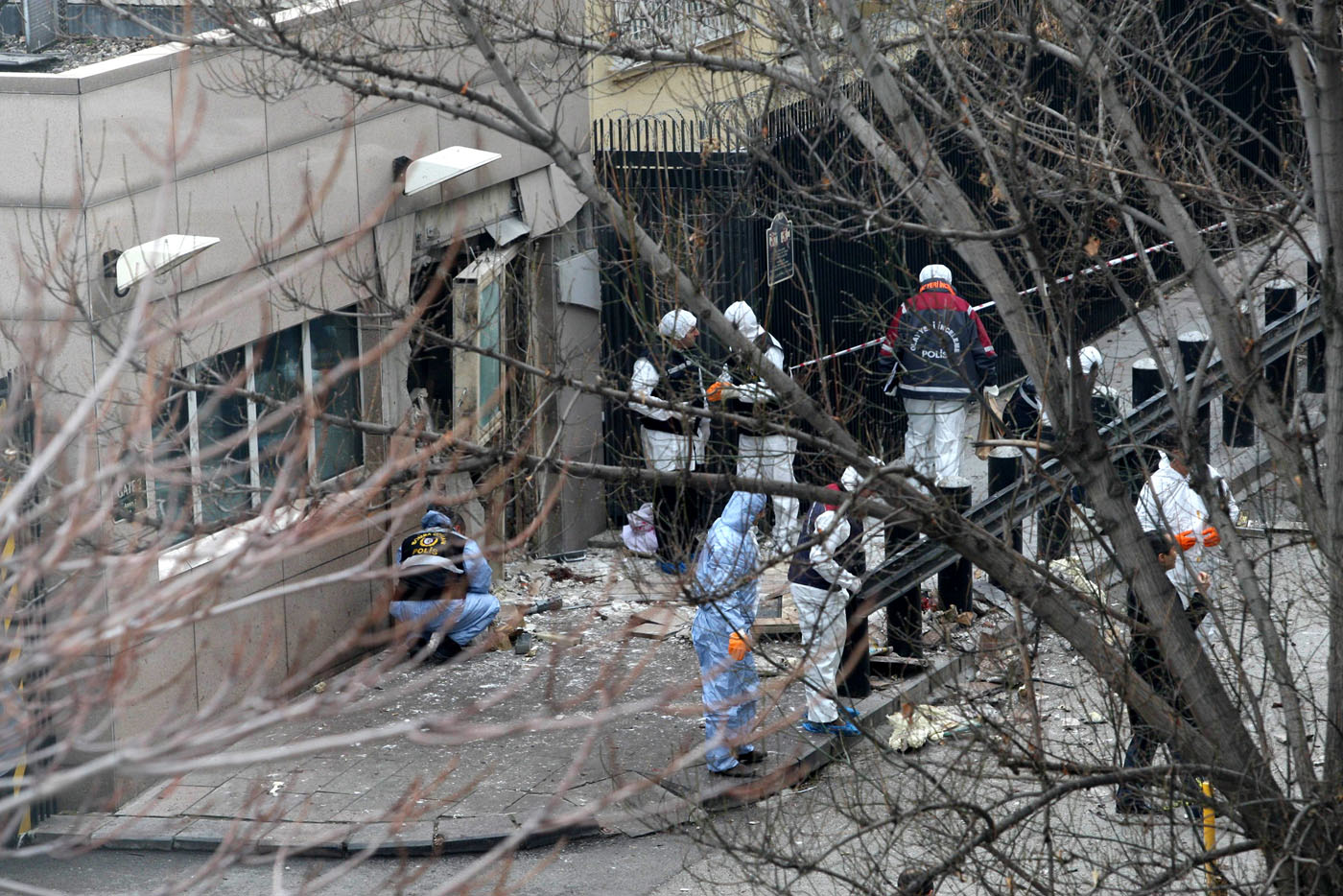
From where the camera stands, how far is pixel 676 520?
285 inches

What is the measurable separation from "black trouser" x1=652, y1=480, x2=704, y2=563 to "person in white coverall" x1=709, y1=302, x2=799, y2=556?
386mm

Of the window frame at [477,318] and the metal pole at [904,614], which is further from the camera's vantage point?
the window frame at [477,318]

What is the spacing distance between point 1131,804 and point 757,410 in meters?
2.65

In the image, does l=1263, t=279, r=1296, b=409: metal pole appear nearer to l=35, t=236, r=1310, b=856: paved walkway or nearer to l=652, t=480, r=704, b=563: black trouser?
l=35, t=236, r=1310, b=856: paved walkway

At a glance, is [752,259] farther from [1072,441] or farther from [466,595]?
[1072,441]

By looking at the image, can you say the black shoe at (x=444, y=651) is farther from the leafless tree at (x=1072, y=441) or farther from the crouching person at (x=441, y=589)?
the leafless tree at (x=1072, y=441)

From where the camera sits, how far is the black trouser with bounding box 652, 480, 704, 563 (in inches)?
273

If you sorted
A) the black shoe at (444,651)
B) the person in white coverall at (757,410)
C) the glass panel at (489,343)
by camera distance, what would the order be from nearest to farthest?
1. the person in white coverall at (757,410)
2. the black shoe at (444,651)
3. the glass panel at (489,343)

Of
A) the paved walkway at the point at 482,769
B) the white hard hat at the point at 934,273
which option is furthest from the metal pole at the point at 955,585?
the white hard hat at the point at 934,273

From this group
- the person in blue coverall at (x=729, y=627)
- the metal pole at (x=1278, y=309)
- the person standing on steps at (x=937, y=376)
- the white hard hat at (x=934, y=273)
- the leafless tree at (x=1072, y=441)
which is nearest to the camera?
the leafless tree at (x=1072, y=441)

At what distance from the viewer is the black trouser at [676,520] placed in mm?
6934

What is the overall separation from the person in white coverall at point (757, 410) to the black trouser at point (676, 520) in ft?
1.27

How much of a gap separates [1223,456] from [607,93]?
333 inches

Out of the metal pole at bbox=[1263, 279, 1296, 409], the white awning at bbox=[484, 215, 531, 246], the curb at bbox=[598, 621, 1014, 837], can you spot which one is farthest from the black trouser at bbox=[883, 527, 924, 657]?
the white awning at bbox=[484, 215, 531, 246]
